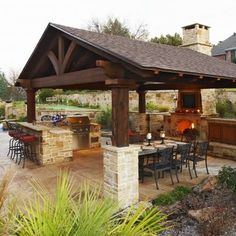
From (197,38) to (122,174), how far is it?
11454 millimetres

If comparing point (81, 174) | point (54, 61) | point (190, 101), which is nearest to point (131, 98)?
point (190, 101)

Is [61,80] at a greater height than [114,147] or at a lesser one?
greater

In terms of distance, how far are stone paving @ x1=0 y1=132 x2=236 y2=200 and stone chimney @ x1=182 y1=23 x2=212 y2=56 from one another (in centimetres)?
724

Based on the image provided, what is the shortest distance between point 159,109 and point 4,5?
11527 millimetres

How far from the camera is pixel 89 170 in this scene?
8898mm

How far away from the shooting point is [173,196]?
6348mm

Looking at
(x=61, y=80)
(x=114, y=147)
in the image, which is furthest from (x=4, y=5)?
(x=114, y=147)

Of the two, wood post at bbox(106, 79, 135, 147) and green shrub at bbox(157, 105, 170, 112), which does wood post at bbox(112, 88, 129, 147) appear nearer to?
wood post at bbox(106, 79, 135, 147)

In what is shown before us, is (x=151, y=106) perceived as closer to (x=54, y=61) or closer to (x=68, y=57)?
(x=54, y=61)

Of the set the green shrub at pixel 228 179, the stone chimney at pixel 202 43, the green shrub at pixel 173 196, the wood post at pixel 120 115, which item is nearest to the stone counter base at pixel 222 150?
the green shrub at pixel 228 179

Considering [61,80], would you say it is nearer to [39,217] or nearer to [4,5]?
[39,217]

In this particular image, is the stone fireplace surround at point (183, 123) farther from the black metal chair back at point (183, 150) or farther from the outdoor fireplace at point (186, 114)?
the black metal chair back at point (183, 150)

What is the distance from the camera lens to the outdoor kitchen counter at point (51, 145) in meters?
9.66

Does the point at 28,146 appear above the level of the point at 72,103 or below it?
below
